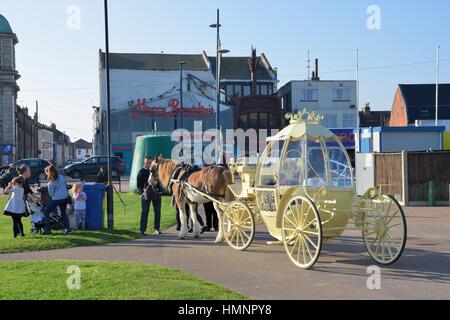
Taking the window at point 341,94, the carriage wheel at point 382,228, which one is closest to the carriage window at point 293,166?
the carriage wheel at point 382,228

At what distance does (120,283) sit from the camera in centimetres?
797

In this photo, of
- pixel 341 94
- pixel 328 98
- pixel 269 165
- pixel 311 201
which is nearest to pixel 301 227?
pixel 311 201

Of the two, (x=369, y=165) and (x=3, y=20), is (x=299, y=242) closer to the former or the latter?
(x=369, y=165)

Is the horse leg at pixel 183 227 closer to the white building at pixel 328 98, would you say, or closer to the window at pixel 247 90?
the white building at pixel 328 98

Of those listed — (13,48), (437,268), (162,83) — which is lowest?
(437,268)

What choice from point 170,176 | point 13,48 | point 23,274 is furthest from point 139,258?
point 13,48

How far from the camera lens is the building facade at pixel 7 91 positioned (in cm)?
6800

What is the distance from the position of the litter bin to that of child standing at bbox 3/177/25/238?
172cm

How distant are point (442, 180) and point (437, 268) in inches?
526

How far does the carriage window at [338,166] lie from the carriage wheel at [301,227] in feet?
3.25

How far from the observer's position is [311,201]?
9070 mm

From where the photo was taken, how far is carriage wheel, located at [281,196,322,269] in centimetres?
920
